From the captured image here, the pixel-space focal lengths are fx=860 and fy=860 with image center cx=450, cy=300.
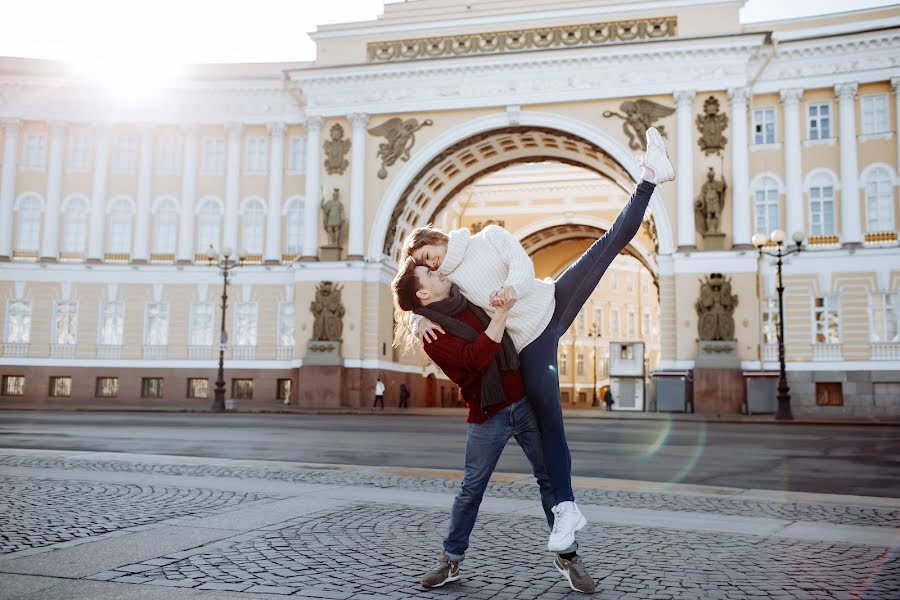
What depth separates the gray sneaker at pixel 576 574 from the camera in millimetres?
4812

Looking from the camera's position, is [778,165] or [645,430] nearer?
[645,430]

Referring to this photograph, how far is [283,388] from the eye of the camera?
40.8 metres

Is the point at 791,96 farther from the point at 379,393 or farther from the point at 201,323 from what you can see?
the point at 201,323

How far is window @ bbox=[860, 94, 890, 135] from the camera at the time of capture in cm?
3584

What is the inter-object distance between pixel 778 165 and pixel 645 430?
750 inches

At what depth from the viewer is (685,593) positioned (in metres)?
4.82

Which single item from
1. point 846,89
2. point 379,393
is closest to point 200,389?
point 379,393

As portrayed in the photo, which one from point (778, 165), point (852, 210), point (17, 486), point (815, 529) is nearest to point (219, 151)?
point (778, 165)

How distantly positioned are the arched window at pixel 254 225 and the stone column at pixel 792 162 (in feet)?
78.1

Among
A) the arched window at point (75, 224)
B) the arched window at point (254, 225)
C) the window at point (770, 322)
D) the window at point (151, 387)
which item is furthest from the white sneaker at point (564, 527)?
the arched window at point (75, 224)

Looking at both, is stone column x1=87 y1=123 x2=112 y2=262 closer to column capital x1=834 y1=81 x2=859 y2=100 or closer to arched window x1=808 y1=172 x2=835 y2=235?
arched window x1=808 y1=172 x2=835 y2=235

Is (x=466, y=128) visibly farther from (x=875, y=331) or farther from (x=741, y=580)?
(x=741, y=580)

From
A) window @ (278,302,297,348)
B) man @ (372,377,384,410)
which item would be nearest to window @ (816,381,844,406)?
man @ (372,377,384,410)

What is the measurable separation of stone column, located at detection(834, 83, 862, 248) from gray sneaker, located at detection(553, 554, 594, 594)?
3423cm
